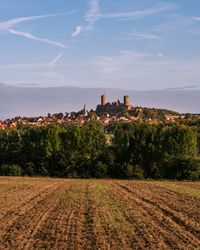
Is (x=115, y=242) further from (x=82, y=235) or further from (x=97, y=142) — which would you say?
(x=97, y=142)

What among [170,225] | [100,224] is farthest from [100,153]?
[170,225]

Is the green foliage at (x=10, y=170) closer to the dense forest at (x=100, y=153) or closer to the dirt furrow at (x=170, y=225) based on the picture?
the dense forest at (x=100, y=153)

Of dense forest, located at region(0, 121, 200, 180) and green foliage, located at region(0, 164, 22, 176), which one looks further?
green foliage, located at region(0, 164, 22, 176)

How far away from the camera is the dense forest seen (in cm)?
7488

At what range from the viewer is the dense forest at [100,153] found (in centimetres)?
7488

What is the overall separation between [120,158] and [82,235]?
61.3 m

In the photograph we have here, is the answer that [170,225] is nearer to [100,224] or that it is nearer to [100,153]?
[100,224]

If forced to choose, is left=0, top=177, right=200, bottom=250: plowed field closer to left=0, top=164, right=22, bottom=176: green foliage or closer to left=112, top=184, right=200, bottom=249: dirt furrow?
left=112, top=184, right=200, bottom=249: dirt furrow

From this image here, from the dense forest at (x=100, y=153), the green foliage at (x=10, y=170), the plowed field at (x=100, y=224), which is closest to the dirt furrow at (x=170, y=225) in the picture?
the plowed field at (x=100, y=224)

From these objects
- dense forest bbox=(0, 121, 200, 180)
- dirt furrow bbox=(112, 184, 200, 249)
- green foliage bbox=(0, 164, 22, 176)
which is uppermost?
dense forest bbox=(0, 121, 200, 180)

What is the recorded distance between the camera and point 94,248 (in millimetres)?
15469

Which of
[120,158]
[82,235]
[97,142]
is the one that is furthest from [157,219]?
[97,142]

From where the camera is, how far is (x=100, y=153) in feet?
265

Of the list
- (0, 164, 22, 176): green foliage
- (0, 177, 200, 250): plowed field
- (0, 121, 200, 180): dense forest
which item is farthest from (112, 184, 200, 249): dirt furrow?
(0, 164, 22, 176): green foliage
